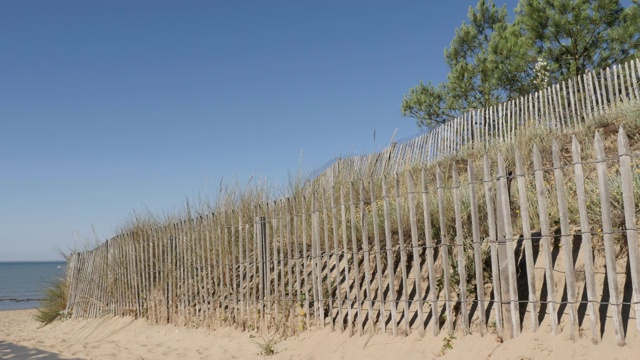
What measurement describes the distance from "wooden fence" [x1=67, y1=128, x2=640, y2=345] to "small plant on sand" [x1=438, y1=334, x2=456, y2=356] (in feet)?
0.30

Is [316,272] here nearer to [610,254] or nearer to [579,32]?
[610,254]

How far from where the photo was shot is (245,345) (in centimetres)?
648

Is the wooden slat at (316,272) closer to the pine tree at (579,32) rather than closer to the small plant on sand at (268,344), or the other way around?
the small plant on sand at (268,344)

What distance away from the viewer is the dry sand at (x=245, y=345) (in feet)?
13.2

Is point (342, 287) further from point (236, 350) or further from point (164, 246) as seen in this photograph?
point (164, 246)

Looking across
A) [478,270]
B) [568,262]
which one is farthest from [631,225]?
[478,270]

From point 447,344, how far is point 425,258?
1457 millimetres

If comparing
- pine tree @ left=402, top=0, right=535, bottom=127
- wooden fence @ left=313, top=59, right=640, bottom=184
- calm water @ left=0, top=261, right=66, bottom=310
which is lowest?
calm water @ left=0, top=261, right=66, bottom=310

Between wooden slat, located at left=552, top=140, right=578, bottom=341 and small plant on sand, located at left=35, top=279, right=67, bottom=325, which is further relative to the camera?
small plant on sand, located at left=35, top=279, right=67, bottom=325

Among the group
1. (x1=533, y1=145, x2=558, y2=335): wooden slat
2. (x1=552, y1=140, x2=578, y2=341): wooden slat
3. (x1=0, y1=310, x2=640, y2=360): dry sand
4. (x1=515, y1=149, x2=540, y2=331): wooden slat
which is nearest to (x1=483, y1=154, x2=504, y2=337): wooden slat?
(x1=0, y1=310, x2=640, y2=360): dry sand

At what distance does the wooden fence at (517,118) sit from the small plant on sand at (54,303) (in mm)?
6577

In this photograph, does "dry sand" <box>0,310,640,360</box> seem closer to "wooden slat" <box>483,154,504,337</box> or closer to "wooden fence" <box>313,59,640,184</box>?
"wooden slat" <box>483,154,504,337</box>

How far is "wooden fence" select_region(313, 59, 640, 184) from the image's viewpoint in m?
10.7

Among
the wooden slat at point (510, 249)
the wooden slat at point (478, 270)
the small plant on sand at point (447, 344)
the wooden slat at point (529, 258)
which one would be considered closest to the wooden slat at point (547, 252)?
the wooden slat at point (529, 258)
